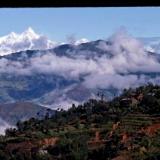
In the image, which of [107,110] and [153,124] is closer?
[153,124]

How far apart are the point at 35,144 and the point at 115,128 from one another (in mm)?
8238

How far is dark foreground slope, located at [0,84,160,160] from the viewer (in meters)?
51.0

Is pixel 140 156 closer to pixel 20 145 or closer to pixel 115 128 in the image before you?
pixel 115 128

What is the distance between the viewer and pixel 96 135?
56.6m

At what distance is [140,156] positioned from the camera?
154ft

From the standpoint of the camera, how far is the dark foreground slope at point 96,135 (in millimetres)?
51000
